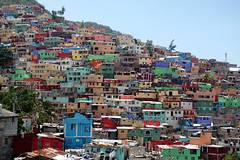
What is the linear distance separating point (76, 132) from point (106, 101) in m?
15.1

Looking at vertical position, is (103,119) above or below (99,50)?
below

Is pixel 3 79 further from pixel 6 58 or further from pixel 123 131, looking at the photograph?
pixel 123 131

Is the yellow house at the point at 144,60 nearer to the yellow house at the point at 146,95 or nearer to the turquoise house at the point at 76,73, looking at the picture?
the turquoise house at the point at 76,73

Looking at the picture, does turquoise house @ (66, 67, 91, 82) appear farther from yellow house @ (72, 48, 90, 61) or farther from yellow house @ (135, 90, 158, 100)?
yellow house @ (72, 48, 90, 61)

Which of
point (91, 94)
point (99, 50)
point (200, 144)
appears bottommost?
point (200, 144)

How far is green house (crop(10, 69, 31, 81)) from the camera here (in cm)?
5681

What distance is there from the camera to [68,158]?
25016 mm

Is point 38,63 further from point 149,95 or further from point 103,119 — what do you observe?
point 103,119

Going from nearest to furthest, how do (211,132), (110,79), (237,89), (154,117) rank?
(211,132) < (154,117) < (110,79) < (237,89)

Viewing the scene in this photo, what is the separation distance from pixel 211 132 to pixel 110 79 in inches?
585

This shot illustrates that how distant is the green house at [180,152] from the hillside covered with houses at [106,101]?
0.06m

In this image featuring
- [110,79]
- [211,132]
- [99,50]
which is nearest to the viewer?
[211,132]

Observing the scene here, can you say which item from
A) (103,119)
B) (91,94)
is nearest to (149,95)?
(91,94)

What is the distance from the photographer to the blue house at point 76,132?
118 ft
